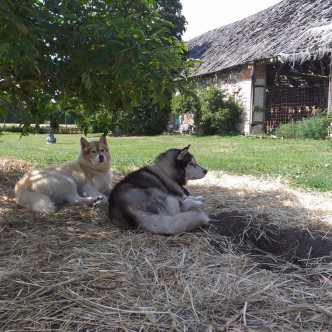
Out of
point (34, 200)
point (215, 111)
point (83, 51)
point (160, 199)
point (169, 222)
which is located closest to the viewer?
point (83, 51)

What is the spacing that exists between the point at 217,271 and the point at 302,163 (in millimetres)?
5592

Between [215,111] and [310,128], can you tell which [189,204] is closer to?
[310,128]

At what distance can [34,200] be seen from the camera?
3.48 m

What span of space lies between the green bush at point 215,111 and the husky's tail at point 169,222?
14024 mm

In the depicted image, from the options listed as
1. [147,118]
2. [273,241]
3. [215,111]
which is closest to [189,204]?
[273,241]

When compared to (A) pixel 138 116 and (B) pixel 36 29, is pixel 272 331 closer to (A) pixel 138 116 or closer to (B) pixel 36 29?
(B) pixel 36 29

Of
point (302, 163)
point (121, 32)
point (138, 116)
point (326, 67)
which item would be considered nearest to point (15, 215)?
point (121, 32)

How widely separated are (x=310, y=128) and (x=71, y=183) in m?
11.5

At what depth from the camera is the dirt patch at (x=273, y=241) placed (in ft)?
8.20

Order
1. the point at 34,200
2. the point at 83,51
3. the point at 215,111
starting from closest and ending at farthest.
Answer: the point at 83,51 → the point at 34,200 → the point at 215,111

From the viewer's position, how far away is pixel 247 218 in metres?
3.21

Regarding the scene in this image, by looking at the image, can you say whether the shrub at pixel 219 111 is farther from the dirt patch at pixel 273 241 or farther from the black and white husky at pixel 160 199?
the dirt patch at pixel 273 241

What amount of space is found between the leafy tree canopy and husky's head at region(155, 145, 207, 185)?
83 cm

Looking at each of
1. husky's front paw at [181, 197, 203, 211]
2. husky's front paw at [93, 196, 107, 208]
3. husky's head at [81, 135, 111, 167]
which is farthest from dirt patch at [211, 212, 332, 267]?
husky's head at [81, 135, 111, 167]
